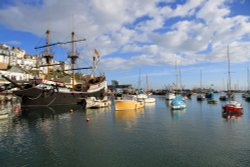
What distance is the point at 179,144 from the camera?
2338 centimetres

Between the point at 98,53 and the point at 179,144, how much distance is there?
7852 cm

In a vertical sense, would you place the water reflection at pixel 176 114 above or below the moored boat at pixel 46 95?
below

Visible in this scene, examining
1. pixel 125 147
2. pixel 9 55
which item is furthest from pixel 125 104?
pixel 9 55

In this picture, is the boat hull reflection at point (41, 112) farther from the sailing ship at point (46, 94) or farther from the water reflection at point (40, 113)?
the sailing ship at point (46, 94)

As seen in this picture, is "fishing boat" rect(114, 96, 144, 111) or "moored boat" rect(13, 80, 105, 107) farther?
"moored boat" rect(13, 80, 105, 107)

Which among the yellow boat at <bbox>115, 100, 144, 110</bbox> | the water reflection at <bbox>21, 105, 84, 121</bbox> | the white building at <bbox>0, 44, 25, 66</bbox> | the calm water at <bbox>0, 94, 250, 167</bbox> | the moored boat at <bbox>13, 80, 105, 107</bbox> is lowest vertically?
the calm water at <bbox>0, 94, 250, 167</bbox>

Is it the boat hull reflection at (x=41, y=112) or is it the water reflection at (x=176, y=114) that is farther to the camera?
the boat hull reflection at (x=41, y=112)

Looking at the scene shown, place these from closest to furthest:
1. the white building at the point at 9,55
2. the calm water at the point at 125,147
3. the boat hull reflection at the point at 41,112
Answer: the calm water at the point at 125,147
the boat hull reflection at the point at 41,112
the white building at the point at 9,55

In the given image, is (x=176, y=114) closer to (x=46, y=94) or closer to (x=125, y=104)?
(x=125, y=104)

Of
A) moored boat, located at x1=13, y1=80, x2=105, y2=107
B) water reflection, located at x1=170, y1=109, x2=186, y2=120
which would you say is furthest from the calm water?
moored boat, located at x1=13, y1=80, x2=105, y2=107

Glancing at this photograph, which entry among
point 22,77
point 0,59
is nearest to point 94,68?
point 22,77

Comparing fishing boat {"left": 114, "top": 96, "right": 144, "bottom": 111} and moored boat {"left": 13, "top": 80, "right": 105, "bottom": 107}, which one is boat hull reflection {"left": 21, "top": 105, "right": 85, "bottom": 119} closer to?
moored boat {"left": 13, "top": 80, "right": 105, "bottom": 107}

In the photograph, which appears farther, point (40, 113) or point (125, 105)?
point (125, 105)

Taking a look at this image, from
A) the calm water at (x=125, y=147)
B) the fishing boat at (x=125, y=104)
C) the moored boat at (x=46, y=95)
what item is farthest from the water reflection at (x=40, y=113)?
the calm water at (x=125, y=147)
